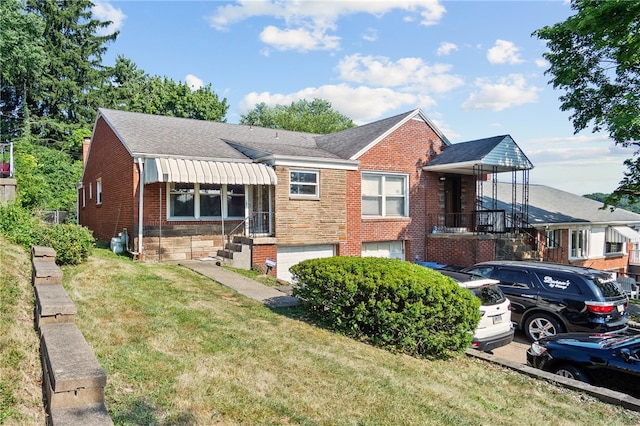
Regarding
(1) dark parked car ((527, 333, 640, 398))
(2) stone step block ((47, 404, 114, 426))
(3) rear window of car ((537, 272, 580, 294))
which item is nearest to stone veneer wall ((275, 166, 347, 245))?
(3) rear window of car ((537, 272, 580, 294))

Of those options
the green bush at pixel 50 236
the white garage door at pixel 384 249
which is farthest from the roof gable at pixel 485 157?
the green bush at pixel 50 236

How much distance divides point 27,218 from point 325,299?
8311 mm

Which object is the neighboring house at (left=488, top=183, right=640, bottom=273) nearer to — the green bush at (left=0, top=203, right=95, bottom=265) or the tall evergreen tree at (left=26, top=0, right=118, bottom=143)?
the green bush at (left=0, top=203, right=95, bottom=265)

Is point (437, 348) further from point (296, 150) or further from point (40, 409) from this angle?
point (296, 150)

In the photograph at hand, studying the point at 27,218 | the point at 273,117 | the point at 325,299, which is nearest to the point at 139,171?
the point at 27,218

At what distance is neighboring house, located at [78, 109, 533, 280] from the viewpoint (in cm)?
1457

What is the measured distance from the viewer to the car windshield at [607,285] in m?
9.88

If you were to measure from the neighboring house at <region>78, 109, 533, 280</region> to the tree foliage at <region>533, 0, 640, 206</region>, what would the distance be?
3368mm

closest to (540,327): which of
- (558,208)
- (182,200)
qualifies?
(182,200)

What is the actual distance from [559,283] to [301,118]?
45.8m

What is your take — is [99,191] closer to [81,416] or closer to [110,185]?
[110,185]

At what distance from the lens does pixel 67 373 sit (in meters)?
3.91

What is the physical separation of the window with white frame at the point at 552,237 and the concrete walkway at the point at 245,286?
17.1 m

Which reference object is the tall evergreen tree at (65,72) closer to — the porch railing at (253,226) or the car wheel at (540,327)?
the porch railing at (253,226)
